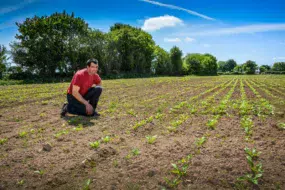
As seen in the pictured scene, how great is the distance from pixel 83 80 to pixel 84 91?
468 millimetres

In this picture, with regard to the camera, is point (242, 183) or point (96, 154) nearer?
point (242, 183)

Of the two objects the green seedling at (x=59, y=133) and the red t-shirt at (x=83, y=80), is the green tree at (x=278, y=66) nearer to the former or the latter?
the red t-shirt at (x=83, y=80)

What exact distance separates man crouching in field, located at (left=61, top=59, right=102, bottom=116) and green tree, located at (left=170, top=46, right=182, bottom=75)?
62.7m

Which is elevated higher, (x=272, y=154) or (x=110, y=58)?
(x=110, y=58)

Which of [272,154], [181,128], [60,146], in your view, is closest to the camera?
[272,154]

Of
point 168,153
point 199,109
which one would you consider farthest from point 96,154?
point 199,109

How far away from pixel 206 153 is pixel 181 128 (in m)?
1.77

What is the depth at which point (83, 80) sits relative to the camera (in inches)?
256

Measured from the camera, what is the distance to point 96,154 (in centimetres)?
401

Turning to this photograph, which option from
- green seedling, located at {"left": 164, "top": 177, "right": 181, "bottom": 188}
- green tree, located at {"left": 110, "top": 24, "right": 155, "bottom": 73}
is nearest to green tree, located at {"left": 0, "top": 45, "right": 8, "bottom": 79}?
green tree, located at {"left": 110, "top": 24, "right": 155, "bottom": 73}

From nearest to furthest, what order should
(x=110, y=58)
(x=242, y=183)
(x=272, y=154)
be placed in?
(x=242, y=183), (x=272, y=154), (x=110, y=58)

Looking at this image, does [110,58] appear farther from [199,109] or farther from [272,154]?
[272,154]

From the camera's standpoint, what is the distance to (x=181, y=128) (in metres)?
5.81

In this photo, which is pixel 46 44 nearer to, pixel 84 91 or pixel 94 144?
pixel 84 91
